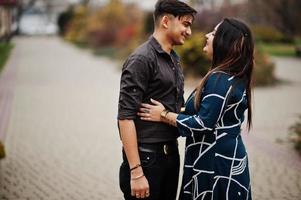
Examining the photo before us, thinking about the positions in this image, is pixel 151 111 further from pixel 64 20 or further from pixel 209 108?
pixel 64 20

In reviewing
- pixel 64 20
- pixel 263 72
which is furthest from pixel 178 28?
pixel 64 20

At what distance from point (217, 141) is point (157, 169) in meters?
0.37

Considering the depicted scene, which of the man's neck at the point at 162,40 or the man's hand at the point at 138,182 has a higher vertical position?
the man's neck at the point at 162,40

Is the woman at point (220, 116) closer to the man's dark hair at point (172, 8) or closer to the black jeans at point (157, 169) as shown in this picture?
the black jeans at point (157, 169)

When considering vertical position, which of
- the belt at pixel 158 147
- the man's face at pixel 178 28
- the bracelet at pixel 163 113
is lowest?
the belt at pixel 158 147

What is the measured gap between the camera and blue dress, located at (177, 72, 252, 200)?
2650mm

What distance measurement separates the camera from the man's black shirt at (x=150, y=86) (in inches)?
104

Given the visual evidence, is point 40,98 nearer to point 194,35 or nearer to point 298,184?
point 194,35

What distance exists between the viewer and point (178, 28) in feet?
8.96

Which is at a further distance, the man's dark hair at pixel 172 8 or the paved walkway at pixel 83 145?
the paved walkway at pixel 83 145

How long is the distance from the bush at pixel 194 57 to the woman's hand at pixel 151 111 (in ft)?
44.0

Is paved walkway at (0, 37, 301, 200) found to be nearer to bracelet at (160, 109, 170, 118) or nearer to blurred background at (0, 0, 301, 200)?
blurred background at (0, 0, 301, 200)

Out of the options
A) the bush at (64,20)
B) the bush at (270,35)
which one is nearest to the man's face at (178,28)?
the bush at (270,35)

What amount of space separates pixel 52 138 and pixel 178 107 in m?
5.61
